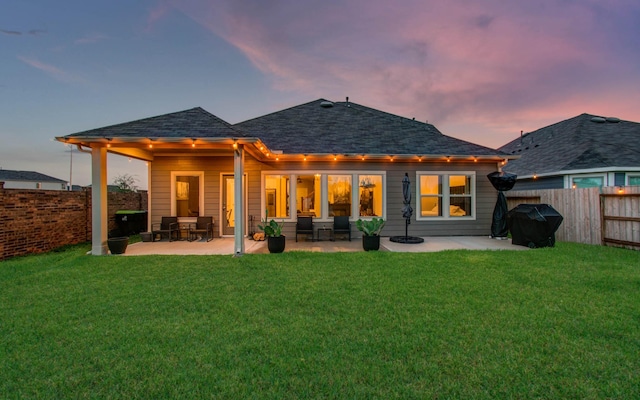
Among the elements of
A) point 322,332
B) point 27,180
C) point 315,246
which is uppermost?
point 27,180

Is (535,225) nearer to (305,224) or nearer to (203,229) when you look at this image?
(305,224)

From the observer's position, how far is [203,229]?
8930 millimetres

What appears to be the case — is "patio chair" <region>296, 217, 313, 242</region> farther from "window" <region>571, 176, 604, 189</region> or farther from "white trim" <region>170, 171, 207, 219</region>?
"window" <region>571, 176, 604, 189</region>

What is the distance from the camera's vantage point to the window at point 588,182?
35.1ft

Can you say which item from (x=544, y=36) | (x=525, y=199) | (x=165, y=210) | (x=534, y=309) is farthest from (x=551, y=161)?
(x=165, y=210)

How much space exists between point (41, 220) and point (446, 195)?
11628 mm

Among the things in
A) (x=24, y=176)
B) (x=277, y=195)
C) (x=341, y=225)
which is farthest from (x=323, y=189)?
(x=24, y=176)

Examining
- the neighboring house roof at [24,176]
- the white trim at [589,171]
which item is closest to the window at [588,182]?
the white trim at [589,171]

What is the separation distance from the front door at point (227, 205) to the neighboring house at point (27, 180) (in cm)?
3497

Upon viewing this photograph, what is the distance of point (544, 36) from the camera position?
9570 millimetres

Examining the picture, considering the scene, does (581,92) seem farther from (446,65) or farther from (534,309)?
(534,309)

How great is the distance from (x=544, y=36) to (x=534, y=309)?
10.5 meters

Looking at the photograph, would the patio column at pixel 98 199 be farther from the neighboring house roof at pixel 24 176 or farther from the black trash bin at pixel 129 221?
the neighboring house roof at pixel 24 176

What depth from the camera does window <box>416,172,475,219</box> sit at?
9570mm
